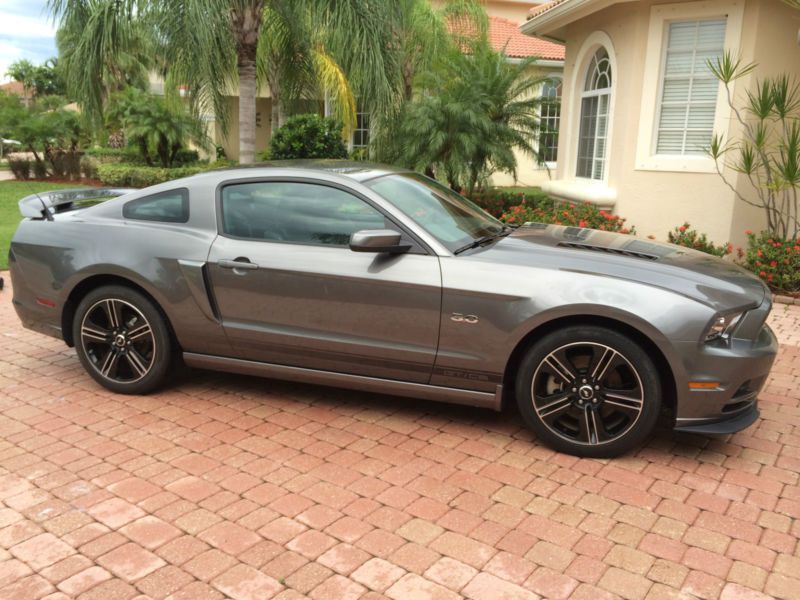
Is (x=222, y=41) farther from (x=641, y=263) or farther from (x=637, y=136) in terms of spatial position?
(x=641, y=263)

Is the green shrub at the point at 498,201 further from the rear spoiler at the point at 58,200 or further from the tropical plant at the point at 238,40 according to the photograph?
the rear spoiler at the point at 58,200

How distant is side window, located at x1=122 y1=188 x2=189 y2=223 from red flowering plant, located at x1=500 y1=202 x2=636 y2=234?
5.55 meters

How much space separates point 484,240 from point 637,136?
6.54 meters

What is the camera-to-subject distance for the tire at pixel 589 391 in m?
3.85

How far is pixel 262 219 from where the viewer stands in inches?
183

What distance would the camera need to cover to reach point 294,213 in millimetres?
4582

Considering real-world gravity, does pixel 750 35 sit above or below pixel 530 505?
above

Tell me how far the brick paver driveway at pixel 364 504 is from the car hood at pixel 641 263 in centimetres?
94

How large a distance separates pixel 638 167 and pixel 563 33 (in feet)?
11.2

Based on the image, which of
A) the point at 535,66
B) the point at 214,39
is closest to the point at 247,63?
the point at 214,39

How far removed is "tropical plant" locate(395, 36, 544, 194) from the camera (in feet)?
39.8

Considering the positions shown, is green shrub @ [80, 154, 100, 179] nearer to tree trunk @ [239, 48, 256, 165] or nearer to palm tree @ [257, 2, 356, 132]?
palm tree @ [257, 2, 356, 132]

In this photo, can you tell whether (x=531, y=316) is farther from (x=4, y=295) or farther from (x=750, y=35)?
(x=750, y=35)

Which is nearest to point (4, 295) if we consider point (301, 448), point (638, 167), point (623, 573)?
point (301, 448)
